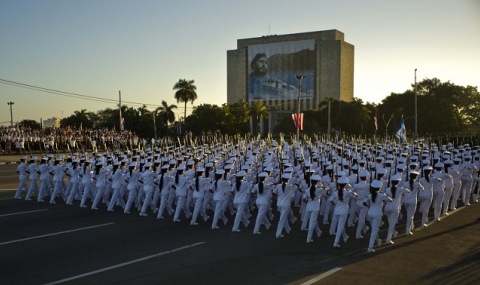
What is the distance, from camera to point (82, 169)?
16969 mm

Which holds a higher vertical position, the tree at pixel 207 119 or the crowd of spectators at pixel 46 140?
the tree at pixel 207 119

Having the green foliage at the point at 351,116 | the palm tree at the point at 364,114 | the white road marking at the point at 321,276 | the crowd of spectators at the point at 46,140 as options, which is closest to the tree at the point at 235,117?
the green foliage at the point at 351,116

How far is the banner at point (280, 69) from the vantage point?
9238 centimetres

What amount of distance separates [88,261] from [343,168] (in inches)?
402

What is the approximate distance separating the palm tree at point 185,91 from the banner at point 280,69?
107ft

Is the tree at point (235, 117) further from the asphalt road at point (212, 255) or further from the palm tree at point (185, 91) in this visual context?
the asphalt road at point (212, 255)

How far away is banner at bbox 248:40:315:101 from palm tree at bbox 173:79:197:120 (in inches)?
1287

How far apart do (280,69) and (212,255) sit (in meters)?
87.7

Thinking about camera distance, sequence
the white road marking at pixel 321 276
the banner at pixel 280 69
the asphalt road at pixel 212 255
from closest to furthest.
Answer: the white road marking at pixel 321 276, the asphalt road at pixel 212 255, the banner at pixel 280 69

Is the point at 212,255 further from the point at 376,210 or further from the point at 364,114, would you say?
the point at 364,114

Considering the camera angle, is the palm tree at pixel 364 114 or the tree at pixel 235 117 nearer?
the tree at pixel 235 117

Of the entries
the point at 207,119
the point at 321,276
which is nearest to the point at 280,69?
the point at 207,119

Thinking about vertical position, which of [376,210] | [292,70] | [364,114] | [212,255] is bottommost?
[212,255]

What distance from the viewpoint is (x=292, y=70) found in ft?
308
